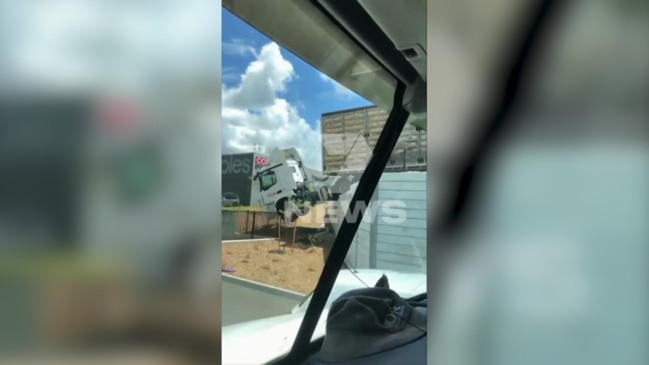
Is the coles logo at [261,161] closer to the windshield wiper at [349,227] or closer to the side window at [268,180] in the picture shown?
the side window at [268,180]

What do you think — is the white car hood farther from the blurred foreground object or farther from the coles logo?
the blurred foreground object

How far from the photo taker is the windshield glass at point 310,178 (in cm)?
268

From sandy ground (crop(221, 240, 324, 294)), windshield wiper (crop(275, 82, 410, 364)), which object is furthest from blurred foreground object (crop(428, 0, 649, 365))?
windshield wiper (crop(275, 82, 410, 364))

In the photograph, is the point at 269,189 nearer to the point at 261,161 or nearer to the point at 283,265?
the point at 261,161

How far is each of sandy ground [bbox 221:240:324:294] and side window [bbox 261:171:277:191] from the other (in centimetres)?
38

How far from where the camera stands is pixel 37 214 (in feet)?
2.05

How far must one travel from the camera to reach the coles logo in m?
2.95

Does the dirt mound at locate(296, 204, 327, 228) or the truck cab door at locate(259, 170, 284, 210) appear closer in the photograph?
the truck cab door at locate(259, 170, 284, 210)

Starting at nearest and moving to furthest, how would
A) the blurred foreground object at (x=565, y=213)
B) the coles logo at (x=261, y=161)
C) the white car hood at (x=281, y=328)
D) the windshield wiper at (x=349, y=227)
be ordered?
the blurred foreground object at (x=565, y=213), the white car hood at (x=281, y=328), the coles logo at (x=261, y=161), the windshield wiper at (x=349, y=227)

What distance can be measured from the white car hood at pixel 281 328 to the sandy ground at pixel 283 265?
7.0 inches

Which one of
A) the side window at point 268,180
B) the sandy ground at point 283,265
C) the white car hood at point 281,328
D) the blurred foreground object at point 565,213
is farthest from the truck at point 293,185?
the blurred foreground object at point 565,213

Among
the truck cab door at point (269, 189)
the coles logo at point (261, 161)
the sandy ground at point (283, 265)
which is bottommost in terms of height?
the sandy ground at point (283, 265)

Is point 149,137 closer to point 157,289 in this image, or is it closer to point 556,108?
point 157,289

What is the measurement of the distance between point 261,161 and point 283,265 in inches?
33.2
